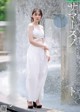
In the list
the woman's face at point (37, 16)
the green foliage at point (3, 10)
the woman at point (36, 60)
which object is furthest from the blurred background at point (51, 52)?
the woman's face at point (37, 16)

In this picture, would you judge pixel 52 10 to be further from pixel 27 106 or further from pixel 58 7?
pixel 27 106

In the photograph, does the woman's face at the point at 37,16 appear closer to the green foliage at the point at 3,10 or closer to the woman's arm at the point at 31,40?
the woman's arm at the point at 31,40

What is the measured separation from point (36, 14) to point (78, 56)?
1.05 metres

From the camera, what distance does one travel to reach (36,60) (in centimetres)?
635

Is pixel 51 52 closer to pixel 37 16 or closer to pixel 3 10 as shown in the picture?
pixel 3 10

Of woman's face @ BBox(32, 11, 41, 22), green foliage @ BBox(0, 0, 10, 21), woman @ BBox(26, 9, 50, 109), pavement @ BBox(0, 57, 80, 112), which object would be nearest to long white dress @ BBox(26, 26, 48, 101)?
woman @ BBox(26, 9, 50, 109)

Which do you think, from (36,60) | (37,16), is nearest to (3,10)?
(37,16)

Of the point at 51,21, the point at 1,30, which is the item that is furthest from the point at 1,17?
the point at 51,21

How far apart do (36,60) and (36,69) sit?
0.13 meters

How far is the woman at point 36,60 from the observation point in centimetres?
622

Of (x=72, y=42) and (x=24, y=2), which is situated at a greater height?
(x=24, y=2)

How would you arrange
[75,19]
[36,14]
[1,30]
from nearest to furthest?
[36,14] < [75,19] < [1,30]

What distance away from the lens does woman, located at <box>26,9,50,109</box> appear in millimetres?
6219

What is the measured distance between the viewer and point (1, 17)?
7.13 metres
